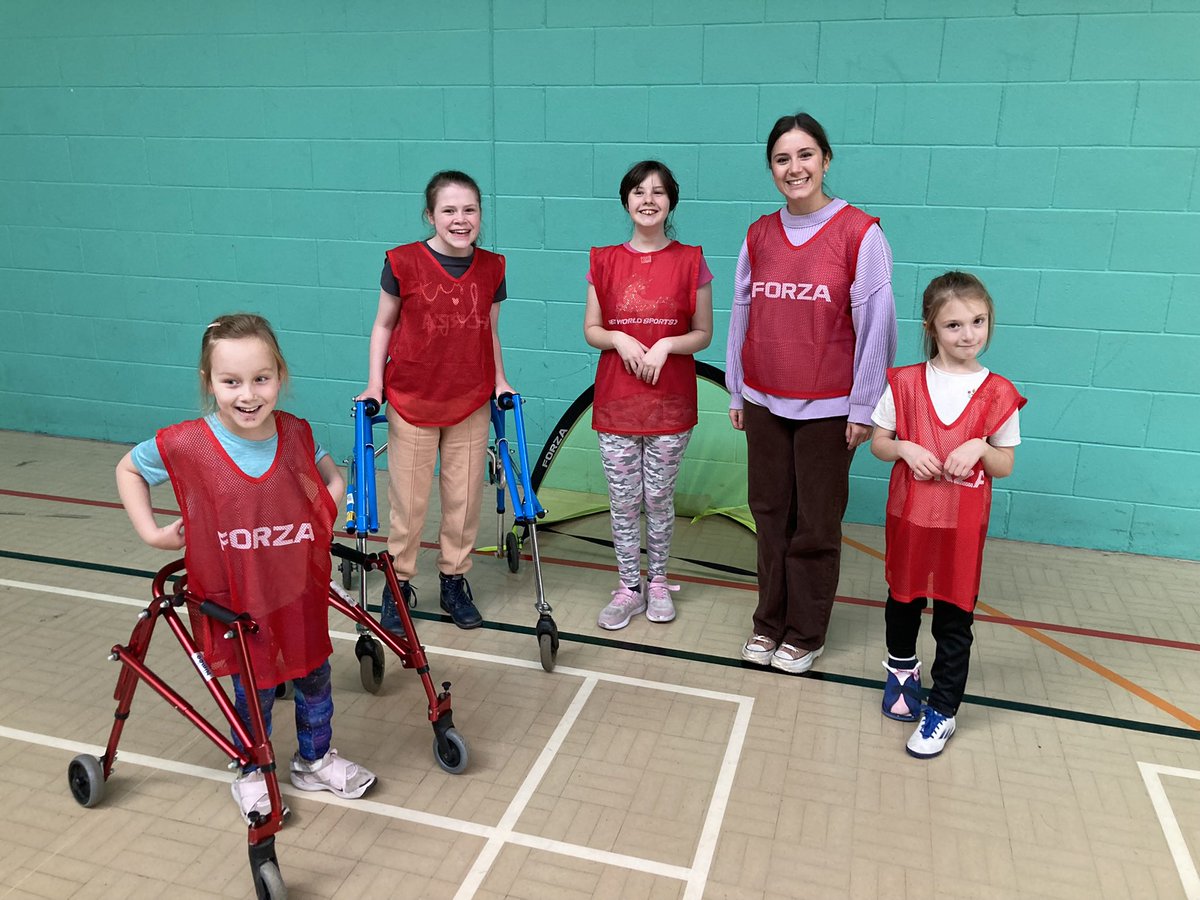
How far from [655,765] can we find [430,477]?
1.21m

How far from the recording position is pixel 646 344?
2930 millimetres

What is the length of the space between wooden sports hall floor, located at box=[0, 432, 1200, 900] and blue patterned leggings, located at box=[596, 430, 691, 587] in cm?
27

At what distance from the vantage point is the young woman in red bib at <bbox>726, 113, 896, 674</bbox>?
2504 mm

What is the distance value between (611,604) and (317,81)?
9.41 feet

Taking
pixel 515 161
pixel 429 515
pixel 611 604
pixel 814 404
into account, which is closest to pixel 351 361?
pixel 429 515

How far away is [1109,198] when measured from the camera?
11.7ft

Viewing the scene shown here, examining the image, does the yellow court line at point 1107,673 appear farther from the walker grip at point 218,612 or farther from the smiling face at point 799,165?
the walker grip at point 218,612

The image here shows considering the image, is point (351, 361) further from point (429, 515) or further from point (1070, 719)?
point (1070, 719)

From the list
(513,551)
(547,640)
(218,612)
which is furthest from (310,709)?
(513,551)

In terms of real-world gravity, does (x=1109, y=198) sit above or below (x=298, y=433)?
above

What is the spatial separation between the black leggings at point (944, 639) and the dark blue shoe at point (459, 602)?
1376 mm

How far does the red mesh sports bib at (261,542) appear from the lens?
1.95 metres

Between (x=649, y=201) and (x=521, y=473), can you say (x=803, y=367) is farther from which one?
(x=521, y=473)

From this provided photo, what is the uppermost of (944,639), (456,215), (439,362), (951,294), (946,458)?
(456,215)
